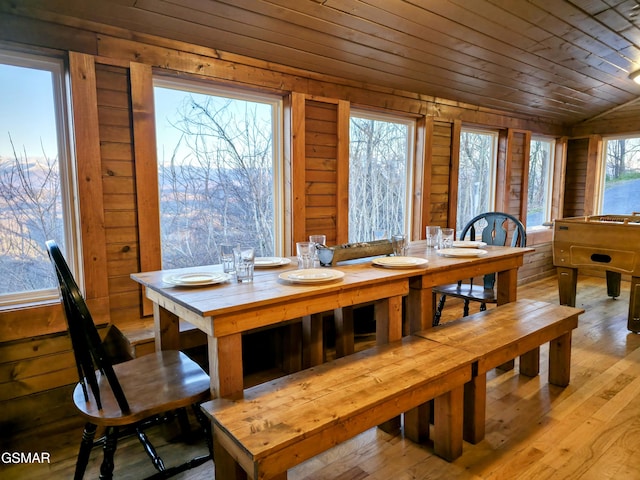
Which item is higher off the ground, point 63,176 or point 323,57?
point 323,57

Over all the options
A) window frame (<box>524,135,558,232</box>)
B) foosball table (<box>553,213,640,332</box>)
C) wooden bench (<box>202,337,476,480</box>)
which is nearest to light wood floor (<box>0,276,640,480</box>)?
wooden bench (<box>202,337,476,480</box>)

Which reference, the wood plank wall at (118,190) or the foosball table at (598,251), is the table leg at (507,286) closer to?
the foosball table at (598,251)

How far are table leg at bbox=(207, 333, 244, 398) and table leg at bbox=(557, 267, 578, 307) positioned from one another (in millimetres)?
3324

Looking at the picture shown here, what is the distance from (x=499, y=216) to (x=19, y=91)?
3249mm

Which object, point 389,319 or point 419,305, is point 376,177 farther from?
point 389,319

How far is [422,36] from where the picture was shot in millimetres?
2709

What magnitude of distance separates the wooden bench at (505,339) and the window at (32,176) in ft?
6.50

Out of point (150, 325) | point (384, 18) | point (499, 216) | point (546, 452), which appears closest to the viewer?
point (546, 452)

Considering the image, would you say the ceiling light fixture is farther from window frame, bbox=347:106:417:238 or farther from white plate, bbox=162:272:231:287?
white plate, bbox=162:272:231:287

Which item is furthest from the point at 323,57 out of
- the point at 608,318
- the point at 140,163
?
the point at 608,318

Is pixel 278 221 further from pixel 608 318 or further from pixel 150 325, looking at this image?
pixel 608 318

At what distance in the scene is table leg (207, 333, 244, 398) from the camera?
1.38 metres

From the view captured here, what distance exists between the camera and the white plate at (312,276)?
1638mm

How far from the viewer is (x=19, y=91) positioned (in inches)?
78.4
